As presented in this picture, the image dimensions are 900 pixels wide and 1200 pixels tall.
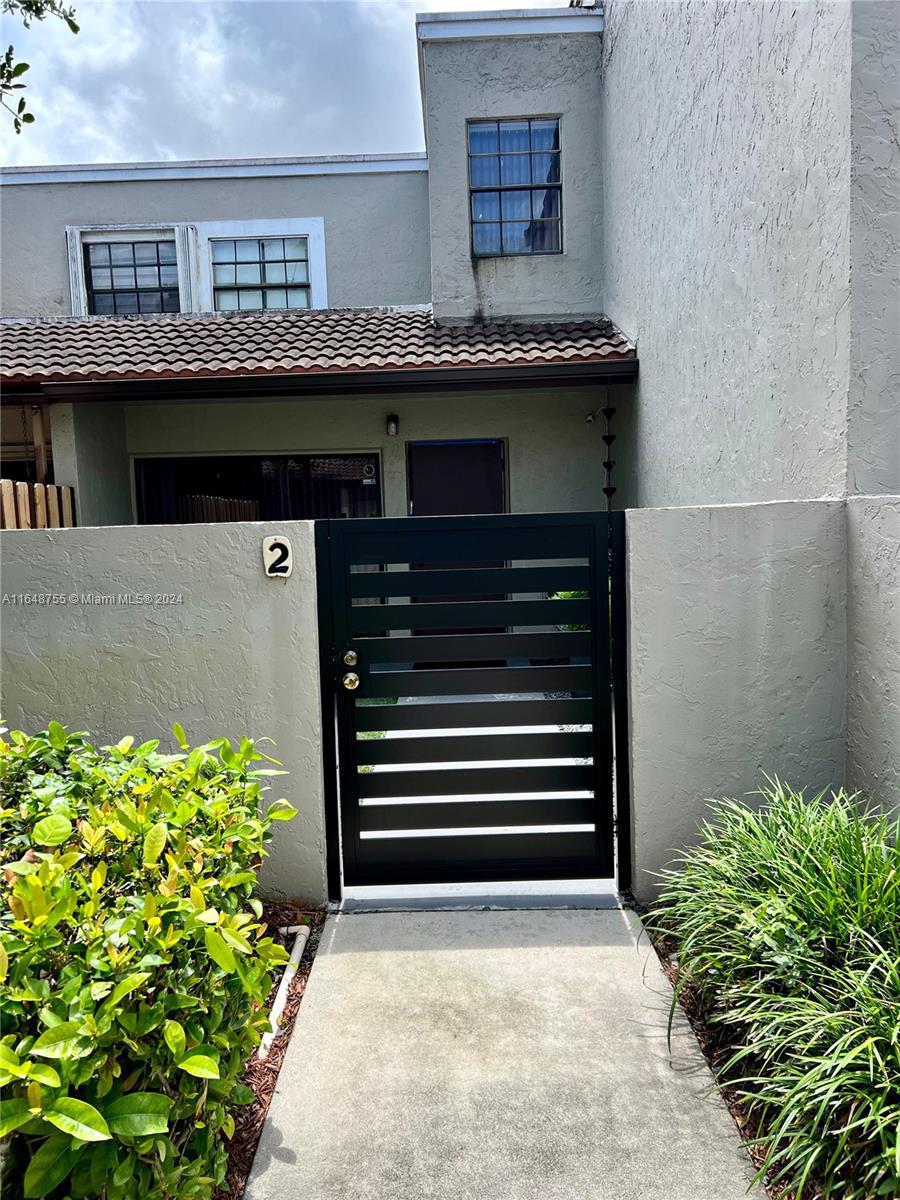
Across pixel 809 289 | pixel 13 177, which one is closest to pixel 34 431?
pixel 13 177

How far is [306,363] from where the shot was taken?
859 centimetres

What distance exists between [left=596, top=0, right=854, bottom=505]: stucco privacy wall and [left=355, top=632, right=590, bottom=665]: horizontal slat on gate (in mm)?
1545

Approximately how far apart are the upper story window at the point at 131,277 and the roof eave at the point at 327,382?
140 inches

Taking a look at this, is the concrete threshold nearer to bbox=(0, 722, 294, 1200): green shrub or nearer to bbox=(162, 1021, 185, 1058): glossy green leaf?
bbox=(0, 722, 294, 1200): green shrub

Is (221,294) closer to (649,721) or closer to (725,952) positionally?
(649,721)

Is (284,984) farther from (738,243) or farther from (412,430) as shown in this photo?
(412,430)

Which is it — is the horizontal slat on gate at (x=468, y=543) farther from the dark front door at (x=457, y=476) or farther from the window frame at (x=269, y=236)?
the window frame at (x=269, y=236)

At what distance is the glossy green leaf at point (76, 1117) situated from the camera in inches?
61.9

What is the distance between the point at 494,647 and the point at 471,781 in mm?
742

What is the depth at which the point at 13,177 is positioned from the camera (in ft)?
A: 37.2

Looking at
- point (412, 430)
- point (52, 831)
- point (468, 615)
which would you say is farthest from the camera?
point (412, 430)

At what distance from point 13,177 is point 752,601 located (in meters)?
12.7

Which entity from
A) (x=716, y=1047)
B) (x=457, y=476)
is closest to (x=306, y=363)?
(x=457, y=476)

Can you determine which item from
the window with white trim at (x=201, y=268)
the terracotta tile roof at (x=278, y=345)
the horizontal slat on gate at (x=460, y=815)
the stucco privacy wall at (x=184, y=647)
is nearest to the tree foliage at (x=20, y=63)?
the stucco privacy wall at (x=184, y=647)
